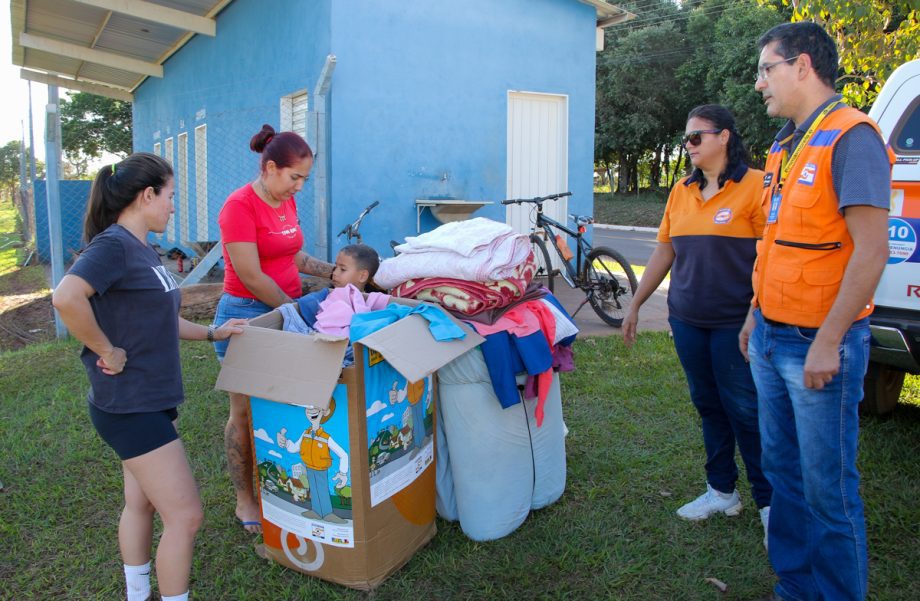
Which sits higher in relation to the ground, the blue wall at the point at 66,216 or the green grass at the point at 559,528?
the blue wall at the point at 66,216

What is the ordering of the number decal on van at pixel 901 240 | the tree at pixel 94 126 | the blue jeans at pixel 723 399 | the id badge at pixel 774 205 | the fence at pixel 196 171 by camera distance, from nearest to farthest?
the id badge at pixel 774 205
the blue jeans at pixel 723 399
the number decal on van at pixel 901 240
the fence at pixel 196 171
the tree at pixel 94 126

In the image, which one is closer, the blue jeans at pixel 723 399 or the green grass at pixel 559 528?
the green grass at pixel 559 528

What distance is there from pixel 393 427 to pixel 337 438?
0.25m

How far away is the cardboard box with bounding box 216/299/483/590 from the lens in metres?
2.60

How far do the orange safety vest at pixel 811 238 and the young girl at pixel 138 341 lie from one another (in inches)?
80.3

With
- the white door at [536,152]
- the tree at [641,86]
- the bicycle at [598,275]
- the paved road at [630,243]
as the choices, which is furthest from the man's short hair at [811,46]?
the tree at [641,86]

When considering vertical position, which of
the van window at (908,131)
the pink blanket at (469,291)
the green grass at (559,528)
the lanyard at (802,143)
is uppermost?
the van window at (908,131)

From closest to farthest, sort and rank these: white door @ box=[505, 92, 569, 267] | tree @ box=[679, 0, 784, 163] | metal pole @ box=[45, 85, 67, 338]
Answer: metal pole @ box=[45, 85, 67, 338] → white door @ box=[505, 92, 569, 267] → tree @ box=[679, 0, 784, 163]

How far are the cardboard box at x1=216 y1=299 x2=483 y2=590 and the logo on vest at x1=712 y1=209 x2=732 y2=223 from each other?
3.64 ft

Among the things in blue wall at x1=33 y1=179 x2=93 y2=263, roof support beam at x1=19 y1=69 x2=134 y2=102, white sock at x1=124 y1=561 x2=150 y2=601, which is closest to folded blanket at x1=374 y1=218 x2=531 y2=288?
white sock at x1=124 y1=561 x2=150 y2=601

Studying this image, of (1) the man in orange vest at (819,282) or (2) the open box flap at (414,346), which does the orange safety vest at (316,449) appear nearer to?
(2) the open box flap at (414,346)

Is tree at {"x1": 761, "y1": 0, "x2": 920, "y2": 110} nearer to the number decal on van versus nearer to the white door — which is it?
the white door

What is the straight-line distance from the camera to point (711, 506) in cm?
333

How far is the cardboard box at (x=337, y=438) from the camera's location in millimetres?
2596
